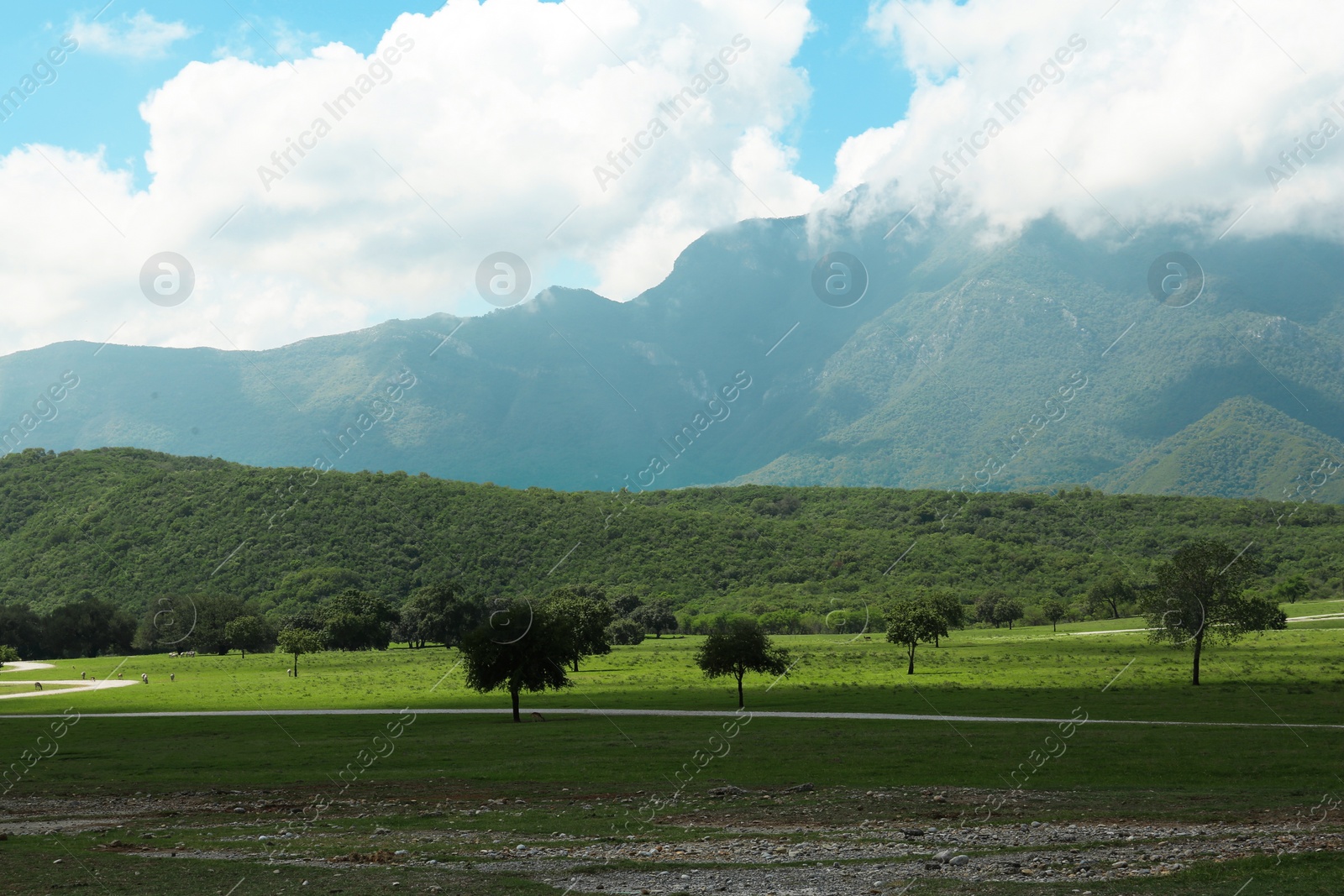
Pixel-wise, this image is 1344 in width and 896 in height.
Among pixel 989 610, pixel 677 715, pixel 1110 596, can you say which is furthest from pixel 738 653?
pixel 1110 596

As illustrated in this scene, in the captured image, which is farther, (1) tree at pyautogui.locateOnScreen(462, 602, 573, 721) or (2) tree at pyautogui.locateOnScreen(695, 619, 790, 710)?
(2) tree at pyautogui.locateOnScreen(695, 619, 790, 710)

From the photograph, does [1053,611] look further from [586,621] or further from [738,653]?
[738,653]

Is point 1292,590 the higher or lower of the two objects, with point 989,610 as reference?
higher

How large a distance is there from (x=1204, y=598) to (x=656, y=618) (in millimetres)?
77218

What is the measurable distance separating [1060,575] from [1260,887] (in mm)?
156087

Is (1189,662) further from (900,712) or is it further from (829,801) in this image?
(829,801)

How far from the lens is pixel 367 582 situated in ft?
482

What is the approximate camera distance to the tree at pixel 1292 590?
137500 mm

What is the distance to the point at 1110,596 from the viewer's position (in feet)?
458


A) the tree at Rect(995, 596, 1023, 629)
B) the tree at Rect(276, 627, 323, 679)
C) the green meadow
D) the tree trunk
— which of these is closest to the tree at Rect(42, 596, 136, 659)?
the green meadow

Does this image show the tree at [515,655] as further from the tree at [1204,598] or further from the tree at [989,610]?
the tree at [989,610]

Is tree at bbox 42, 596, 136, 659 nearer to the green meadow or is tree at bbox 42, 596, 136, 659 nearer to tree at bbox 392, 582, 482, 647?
the green meadow

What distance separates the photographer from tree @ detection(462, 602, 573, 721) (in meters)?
50.4

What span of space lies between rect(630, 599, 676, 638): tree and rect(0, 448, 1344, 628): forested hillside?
17.4 metres
